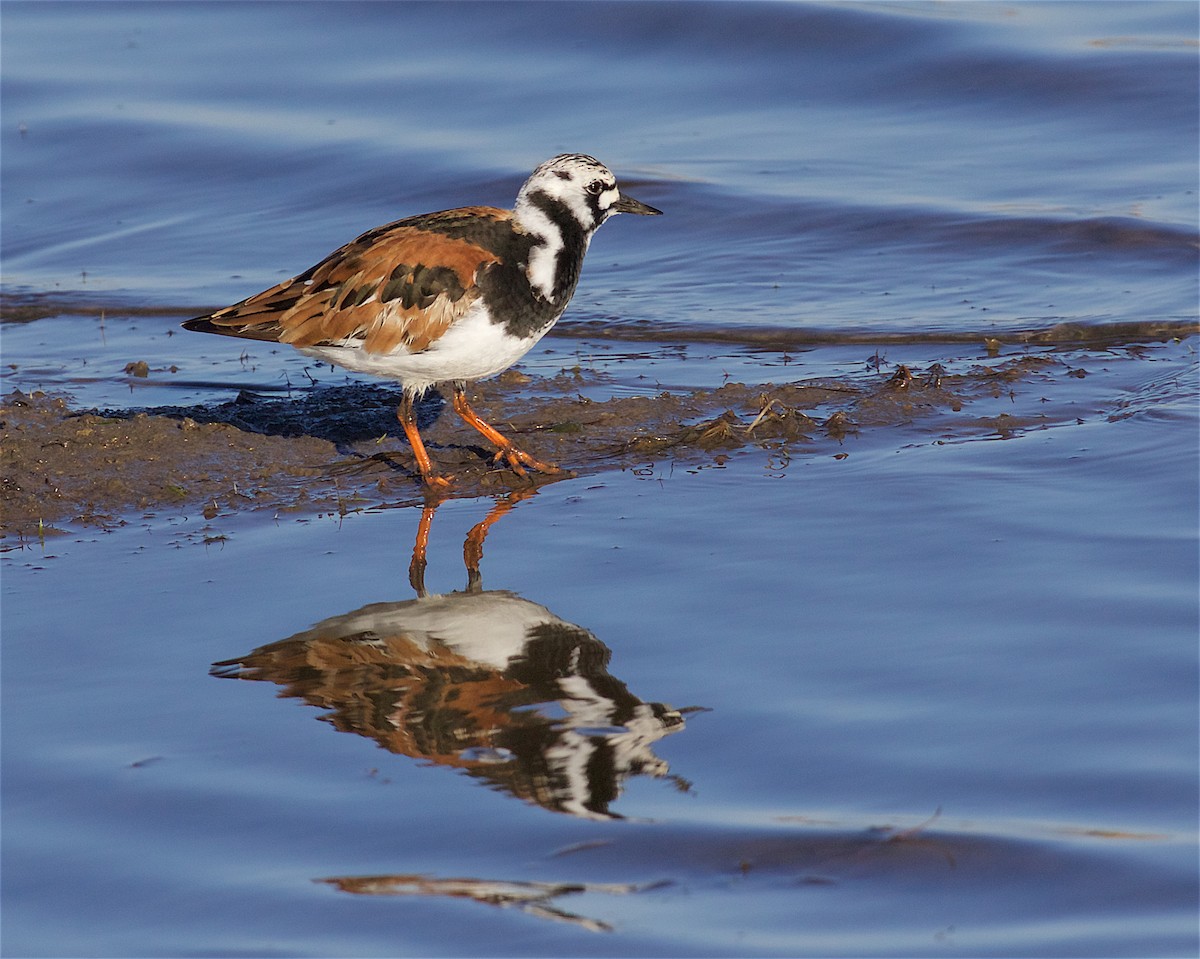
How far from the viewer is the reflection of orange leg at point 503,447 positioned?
7.31 meters

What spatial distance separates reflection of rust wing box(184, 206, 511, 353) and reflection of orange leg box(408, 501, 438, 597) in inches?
28.0

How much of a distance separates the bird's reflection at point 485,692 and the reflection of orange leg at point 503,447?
1345 millimetres

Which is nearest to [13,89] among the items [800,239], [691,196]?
[691,196]

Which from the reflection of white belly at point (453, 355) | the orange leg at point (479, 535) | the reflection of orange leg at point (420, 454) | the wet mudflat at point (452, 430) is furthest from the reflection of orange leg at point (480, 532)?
the reflection of white belly at point (453, 355)

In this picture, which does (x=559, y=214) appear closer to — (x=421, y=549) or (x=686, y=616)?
(x=421, y=549)

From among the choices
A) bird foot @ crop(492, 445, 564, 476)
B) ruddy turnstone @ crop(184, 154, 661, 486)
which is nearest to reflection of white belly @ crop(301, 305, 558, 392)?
ruddy turnstone @ crop(184, 154, 661, 486)

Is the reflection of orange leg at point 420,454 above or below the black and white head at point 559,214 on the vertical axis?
below

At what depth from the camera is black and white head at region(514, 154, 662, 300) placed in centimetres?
716

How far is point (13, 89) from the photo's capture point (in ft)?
47.4

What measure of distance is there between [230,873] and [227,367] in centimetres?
532

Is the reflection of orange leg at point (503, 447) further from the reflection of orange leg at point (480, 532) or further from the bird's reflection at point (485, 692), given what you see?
the bird's reflection at point (485, 692)

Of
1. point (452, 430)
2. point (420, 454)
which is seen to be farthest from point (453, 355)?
point (452, 430)

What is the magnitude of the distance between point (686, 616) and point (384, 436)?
Answer: 2.69 m

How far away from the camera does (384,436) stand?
25.8ft
